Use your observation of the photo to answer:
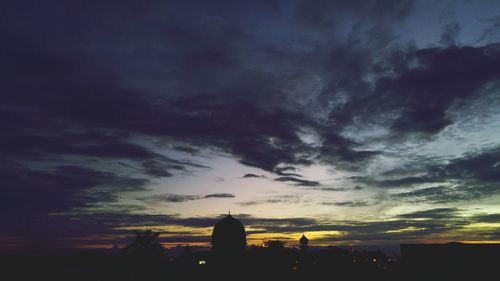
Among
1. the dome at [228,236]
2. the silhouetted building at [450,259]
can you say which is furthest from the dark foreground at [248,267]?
the dome at [228,236]

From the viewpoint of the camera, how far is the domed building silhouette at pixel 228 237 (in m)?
73.4

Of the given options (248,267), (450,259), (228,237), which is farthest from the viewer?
(228,237)

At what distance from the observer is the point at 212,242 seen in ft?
245

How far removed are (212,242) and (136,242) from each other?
54.8ft

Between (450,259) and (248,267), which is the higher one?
(450,259)

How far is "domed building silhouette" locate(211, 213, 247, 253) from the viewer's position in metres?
73.4

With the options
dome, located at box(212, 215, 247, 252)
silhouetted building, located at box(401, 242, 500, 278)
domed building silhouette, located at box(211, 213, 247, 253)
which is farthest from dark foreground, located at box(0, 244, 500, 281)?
dome, located at box(212, 215, 247, 252)

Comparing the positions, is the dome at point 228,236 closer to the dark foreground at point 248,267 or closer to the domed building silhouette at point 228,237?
the domed building silhouette at point 228,237

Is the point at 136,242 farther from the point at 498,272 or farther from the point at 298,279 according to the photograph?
the point at 498,272

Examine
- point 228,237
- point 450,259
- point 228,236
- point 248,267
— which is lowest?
point 248,267

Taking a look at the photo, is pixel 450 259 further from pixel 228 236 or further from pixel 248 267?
pixel 228 236

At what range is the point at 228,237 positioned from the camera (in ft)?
241

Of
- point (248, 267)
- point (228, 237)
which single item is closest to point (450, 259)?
point (248, 267)

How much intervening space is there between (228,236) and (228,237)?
0.60 feet
